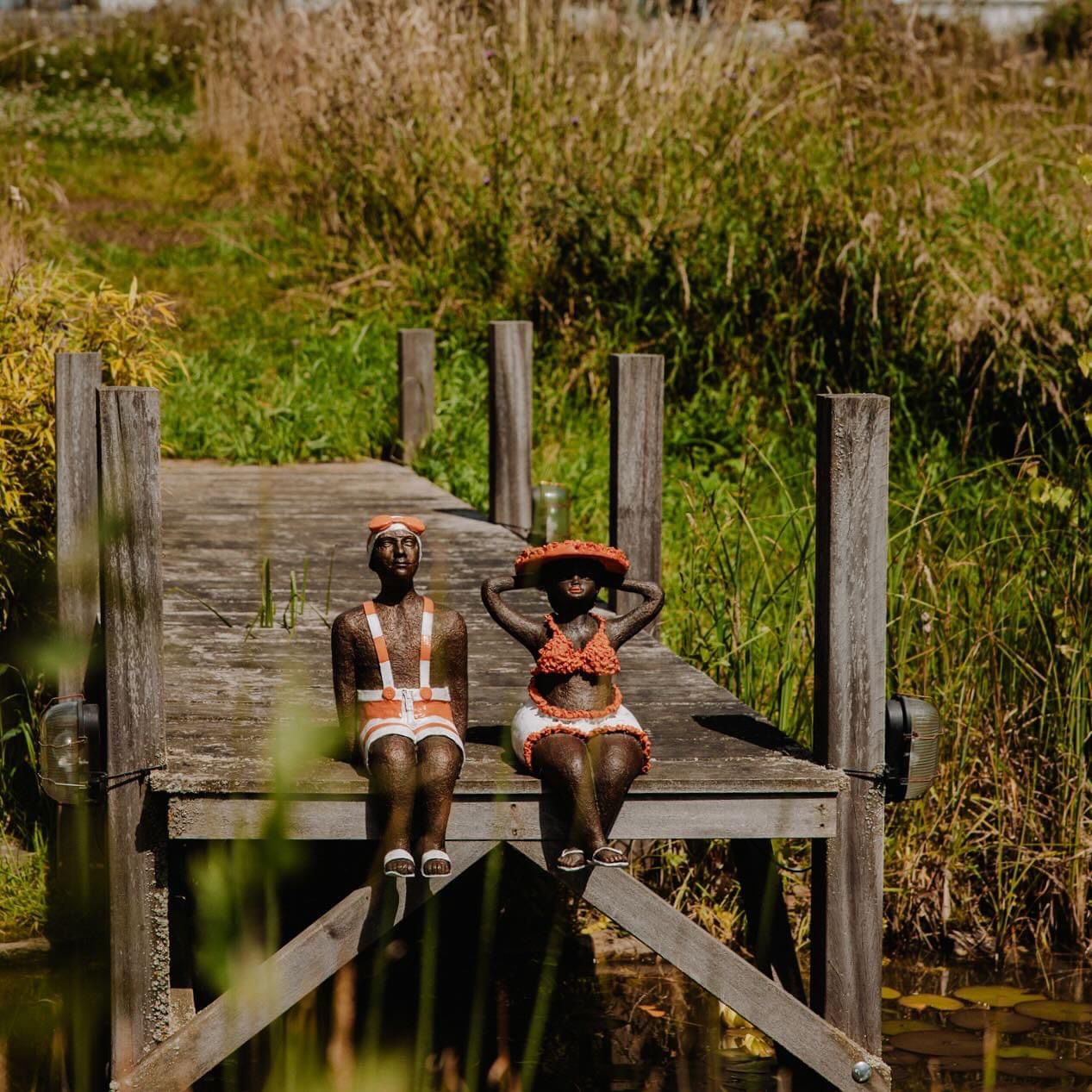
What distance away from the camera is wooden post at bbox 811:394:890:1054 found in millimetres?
3662

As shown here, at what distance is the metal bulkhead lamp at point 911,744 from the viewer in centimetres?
374

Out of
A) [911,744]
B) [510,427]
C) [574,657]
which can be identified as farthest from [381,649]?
[510,427]

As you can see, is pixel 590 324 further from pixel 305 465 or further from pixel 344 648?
pixel 344 648

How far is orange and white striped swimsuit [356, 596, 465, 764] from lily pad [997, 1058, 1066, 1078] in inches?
77.0

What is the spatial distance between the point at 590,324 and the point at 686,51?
1.99 meters

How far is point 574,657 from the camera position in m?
3.55

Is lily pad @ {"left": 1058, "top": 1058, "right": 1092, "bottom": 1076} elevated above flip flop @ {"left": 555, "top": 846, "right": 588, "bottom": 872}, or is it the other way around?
flip flop @ {"left": 555, "top": 846, "right": 588, "bottom": 872}

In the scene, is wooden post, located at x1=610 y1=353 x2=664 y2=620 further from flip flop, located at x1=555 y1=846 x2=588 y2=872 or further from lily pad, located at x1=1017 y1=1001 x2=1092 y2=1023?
flip flop, located at x1=555 y1=846 x2=588 y2=872

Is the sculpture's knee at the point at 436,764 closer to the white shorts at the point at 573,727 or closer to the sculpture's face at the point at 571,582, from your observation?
the white shorts at the point at 573,727

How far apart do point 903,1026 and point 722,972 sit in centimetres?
138

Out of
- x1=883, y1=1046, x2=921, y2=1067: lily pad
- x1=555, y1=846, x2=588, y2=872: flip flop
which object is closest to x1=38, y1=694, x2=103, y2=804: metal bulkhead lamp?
x1=555, y1=846, x2=588, y2=872: flip flop

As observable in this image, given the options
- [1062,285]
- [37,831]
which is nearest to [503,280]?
[1062,285]

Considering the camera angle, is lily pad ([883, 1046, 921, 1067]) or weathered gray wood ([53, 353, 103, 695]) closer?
lily pad ([883, 1046, 921, 1067])

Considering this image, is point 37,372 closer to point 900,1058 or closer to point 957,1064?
point 900,1058
